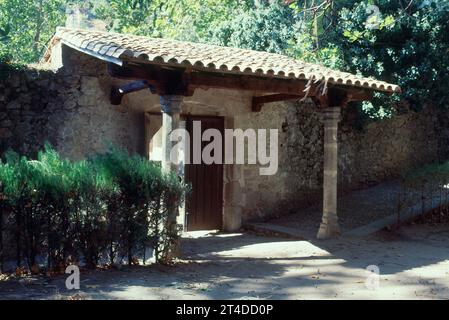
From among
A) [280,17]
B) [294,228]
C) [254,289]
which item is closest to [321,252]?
[294,228]

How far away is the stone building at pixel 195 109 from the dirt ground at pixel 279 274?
3.19 feet

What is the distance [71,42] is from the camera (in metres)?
7.03

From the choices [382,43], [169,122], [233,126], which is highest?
[382,43]

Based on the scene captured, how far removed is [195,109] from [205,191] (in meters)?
1.54

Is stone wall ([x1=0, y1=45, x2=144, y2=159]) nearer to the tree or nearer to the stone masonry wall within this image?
the stone masonry wall

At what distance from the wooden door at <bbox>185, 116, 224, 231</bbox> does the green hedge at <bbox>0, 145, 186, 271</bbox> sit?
2.70 m

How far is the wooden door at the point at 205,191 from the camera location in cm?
869

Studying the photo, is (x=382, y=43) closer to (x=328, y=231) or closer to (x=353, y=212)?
(x=353, y=212)

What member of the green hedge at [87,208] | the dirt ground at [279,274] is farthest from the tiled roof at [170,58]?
the dirt ground at [279,274]

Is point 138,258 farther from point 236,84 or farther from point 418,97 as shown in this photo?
point 418,97

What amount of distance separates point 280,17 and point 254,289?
33.8 feet

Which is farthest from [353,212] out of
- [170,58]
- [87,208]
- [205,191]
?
[87,208]

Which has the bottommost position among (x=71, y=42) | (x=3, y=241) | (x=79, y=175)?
(x=3, y=241)

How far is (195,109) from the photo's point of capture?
857cm
